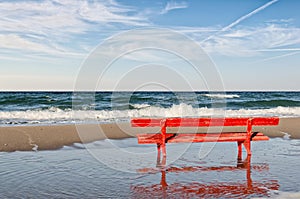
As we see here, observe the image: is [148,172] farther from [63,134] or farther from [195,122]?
[63,134]

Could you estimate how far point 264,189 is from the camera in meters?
7.32

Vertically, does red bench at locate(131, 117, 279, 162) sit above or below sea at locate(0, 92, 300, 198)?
above

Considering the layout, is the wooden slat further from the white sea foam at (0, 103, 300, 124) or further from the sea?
the white sea foam at (0, 103, 300, 124)

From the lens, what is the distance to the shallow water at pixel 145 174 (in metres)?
7.07

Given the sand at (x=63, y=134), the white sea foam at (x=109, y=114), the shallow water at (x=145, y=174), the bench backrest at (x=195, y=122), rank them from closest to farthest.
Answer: the shallow water at (x=145, y=174), the bench backrest at (x=195, y=122), the sand at (x=63, y=134), the white sea foam at (x=109, y=114)

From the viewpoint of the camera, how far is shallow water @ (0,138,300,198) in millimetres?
7074

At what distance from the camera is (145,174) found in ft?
28.0

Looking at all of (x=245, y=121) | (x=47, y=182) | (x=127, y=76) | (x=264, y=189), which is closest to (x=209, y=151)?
(x=245, y=121)

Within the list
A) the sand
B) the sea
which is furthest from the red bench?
the sand

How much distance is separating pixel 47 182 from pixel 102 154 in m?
3.50

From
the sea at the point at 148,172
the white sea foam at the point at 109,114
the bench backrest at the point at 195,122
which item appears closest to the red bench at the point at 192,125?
the bench backrest at the point at 195,122

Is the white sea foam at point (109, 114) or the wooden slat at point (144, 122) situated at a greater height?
the wooden slat at point (144, 122)

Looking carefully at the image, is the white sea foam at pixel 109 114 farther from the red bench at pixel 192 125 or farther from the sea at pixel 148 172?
the red bench at pixel 192 125

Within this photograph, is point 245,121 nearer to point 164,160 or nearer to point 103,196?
point 164,160
